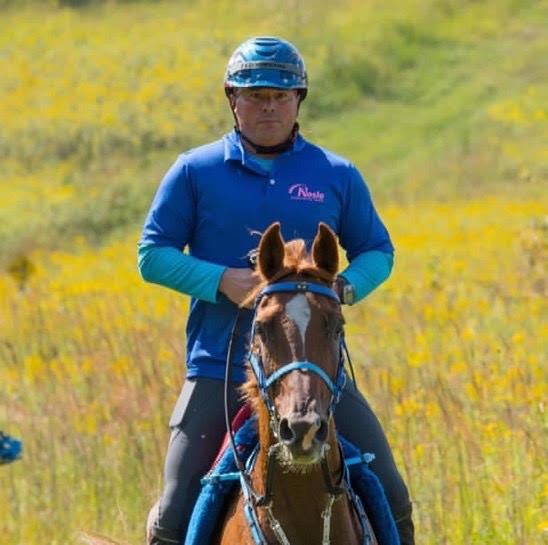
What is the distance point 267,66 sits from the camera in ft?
17.4

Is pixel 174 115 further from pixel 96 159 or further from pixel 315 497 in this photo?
pixel 315 497

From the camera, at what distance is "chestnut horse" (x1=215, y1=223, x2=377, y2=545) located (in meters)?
4.04

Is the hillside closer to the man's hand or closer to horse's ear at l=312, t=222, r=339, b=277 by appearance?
the man's hand

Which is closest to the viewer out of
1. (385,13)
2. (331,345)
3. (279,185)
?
(331,345)

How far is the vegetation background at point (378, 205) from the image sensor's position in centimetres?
794

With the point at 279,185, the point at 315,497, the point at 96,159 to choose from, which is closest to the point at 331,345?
the point at 315,497

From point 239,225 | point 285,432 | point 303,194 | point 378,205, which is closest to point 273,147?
point 303,194

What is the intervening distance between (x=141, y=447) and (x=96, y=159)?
1041 inches

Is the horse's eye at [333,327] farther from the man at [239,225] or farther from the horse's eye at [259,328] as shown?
the man at [239,225]

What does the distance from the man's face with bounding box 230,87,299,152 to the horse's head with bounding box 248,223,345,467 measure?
1.01 metres

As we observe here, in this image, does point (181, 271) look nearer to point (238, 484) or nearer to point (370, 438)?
point (238, 484)

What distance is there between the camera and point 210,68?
1551 inches

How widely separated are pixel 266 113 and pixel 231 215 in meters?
0.43

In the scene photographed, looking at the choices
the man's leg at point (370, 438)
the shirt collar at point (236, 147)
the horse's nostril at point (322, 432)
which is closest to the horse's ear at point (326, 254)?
the horse's nostril at point (322, 432)
